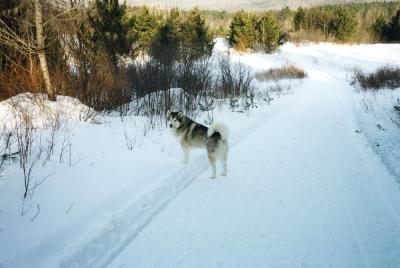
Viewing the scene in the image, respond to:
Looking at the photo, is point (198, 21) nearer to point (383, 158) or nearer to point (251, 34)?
point (251, 34)

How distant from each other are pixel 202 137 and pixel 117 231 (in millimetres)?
2776

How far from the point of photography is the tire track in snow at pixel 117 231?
3197 millimetres

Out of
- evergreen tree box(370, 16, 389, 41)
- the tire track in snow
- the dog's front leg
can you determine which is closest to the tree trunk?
the dog's front leg

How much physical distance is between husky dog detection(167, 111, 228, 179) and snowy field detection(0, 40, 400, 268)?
14.1 inches

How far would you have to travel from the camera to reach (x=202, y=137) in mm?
6027

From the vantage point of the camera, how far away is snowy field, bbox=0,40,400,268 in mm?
3240

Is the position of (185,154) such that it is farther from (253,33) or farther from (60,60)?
(253,33)

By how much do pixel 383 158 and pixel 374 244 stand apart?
11.0 feet

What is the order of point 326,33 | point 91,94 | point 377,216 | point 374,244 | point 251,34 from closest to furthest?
point 374,244
point 377,216
point 91,94
point 251,34
point 326,33

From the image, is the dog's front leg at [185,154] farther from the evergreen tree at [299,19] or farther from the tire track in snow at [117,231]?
the evergreen tree at [299,19]

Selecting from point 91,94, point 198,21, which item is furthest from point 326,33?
point 91,94

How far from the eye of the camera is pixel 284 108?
1277cm

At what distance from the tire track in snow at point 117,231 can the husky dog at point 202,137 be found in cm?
67

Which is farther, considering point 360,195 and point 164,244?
point 360,195
